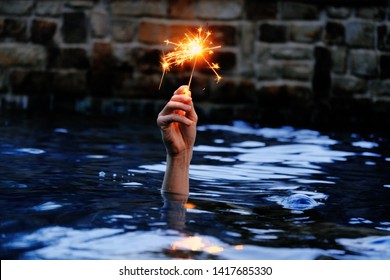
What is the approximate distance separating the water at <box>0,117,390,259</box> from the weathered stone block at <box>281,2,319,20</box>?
5.72 ft

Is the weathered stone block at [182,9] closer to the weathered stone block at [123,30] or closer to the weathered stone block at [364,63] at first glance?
the weathered stone block at [123,30]

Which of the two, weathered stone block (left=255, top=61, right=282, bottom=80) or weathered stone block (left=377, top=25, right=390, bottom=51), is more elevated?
weathered stone block (left=377, top=25, right=390, bottom=51)

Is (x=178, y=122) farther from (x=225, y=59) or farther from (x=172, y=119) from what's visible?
(x=225, y=59)

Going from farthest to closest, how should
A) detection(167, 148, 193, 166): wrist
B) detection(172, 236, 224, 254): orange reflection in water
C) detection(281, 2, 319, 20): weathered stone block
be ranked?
detection(281, 2, 319, 20): weathered stone block → detection(167, 148, 193, 166): wrist → detection(172, 236, 224, 254): orange reflection in water

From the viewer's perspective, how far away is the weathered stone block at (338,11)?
26.4ft

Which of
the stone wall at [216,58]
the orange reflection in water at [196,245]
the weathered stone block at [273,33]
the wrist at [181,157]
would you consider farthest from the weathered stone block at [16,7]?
the orange reflection in water at [196,245]

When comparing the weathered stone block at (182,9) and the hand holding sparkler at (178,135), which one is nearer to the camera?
the hand holding sparkler at (178,135)

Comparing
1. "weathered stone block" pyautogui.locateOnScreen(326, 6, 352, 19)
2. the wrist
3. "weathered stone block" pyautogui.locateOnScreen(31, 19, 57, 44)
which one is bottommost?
the wrist

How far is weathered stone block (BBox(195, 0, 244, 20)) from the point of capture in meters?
8.10

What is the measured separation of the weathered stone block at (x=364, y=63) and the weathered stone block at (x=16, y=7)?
338 cm

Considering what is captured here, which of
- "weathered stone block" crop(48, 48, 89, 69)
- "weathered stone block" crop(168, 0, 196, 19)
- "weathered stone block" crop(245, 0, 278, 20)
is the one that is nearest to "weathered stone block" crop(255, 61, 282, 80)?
"weathered stone block" crop(245, 0, 278, 20)

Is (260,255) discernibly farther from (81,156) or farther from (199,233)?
(81,156)

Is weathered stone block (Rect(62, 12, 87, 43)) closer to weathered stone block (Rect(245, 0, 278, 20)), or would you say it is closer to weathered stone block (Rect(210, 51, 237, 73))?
weathered stone block (Rect(210, 51, 237, 73))
